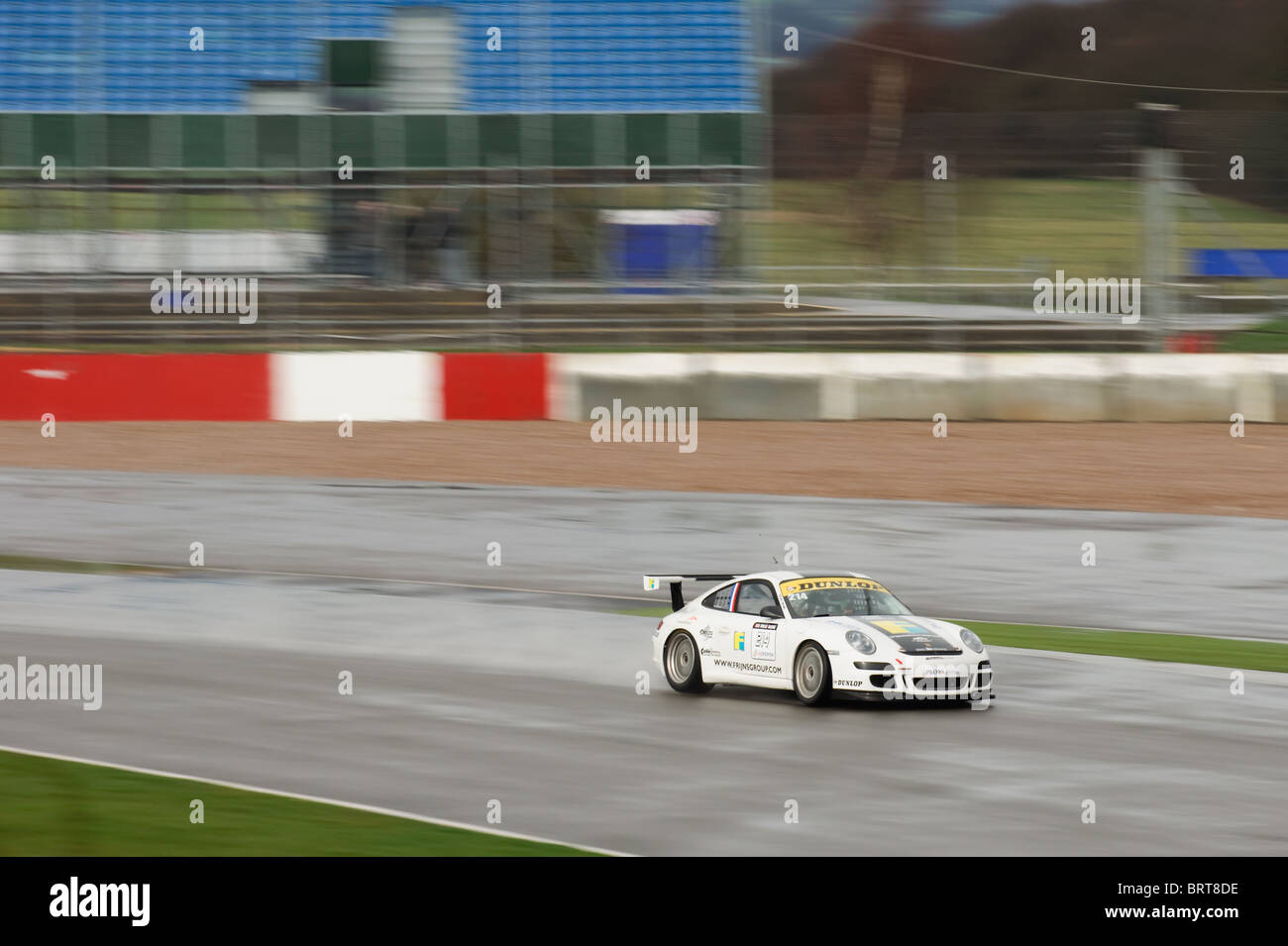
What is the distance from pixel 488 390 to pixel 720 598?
13689 mm

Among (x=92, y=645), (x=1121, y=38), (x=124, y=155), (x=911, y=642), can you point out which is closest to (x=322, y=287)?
(x=124, y=155)

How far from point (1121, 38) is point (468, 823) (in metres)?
53.3

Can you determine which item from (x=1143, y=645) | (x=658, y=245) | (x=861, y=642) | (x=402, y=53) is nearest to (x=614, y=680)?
(x=861, y=642)

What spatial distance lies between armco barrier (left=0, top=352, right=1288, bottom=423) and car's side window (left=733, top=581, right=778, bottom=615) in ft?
43.2

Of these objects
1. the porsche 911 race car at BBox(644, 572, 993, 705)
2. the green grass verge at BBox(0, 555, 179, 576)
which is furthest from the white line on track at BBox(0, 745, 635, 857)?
the green grass verge at BBox(0, 555, 179, 576)

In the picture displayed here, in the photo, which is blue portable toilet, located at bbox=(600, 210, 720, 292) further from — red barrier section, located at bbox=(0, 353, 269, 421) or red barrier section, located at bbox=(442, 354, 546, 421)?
red barrier section, located at bbox=(0, 353, 269, 421)

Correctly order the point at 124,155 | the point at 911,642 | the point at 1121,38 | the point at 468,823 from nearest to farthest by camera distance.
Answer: the point at 468,823, the point at 911,642, the point at 124,155, the point at 1121,38

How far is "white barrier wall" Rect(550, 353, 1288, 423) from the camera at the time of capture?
2444 cm

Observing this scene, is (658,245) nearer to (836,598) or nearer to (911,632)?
(836,598)

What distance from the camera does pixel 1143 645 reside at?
40.3ft

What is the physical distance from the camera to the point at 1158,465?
2139 centimetres

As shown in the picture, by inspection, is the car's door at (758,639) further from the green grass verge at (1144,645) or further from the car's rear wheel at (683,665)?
the green grass verge at (1144,645)

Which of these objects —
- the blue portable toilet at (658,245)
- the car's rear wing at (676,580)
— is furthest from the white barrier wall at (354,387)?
the car's rear wing at (676,580)
